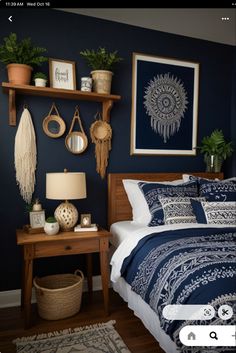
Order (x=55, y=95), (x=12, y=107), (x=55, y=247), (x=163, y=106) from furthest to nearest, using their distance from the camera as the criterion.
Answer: (x=163, y=106) < (x=55, y=95) < (x=12, y=107) < (x=55, y=247)

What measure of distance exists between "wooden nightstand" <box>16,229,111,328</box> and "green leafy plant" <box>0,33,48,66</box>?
1.36 metres

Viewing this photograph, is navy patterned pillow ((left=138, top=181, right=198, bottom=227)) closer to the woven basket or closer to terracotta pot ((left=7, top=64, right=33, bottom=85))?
the woven basket

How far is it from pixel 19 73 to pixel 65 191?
996 mm

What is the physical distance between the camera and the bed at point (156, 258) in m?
1.29

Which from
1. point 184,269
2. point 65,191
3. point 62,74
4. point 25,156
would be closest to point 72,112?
point 62,74

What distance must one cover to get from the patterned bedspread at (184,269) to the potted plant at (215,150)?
1.15 meters

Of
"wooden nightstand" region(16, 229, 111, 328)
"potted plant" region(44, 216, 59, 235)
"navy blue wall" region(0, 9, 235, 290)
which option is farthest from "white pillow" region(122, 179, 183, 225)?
"potted plant" region(44, 216, 59, 235)

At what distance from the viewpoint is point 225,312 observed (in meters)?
1.13

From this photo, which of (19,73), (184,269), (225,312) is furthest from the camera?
(19,73)

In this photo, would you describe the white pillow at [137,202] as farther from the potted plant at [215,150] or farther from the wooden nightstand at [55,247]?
the potted plant at [215,150]

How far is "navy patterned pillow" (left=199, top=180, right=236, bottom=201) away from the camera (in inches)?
93.7

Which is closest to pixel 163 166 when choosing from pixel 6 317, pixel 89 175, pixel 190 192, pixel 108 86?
pixel 190 192

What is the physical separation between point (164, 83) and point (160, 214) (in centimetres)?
142

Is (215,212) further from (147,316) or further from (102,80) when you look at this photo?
(102,80)
